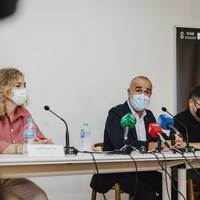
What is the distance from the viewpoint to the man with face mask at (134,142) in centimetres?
232

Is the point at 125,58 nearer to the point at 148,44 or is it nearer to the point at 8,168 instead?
the point at 148,44

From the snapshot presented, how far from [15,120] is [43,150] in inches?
24.6

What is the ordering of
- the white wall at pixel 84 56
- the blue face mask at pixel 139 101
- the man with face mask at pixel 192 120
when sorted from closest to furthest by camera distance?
the blue face mask at pixel 139 101, the man with face mask at pixel 192 120, the white wall at pixel 84 56

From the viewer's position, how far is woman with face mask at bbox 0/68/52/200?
2.21 metres

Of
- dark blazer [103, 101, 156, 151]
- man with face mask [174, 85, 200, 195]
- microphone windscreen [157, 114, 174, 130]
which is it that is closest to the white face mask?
dark blazer [103, 101, 156, 151]

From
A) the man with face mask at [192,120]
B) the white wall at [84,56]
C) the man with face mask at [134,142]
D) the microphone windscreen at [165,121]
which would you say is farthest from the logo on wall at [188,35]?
the microphone windscreen at [165,121]

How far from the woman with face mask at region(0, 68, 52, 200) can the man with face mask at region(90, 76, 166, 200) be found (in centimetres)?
42

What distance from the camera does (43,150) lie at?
1839 millimetres

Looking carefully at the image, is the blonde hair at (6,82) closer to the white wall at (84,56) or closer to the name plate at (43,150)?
the name plate at (43,150)

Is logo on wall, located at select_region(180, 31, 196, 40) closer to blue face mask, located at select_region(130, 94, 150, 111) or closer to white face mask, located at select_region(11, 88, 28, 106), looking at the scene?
blue face mask, located at select_region(130, 94, 150, 111)

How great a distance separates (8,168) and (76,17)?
6.41 feet

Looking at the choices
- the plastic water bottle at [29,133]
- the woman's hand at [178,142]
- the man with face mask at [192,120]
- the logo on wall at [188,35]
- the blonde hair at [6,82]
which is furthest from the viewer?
the logo on wall at [188,35]

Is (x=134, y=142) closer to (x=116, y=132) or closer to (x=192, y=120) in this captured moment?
(x=116, y=132)

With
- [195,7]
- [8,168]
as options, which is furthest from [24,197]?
[195,7]
